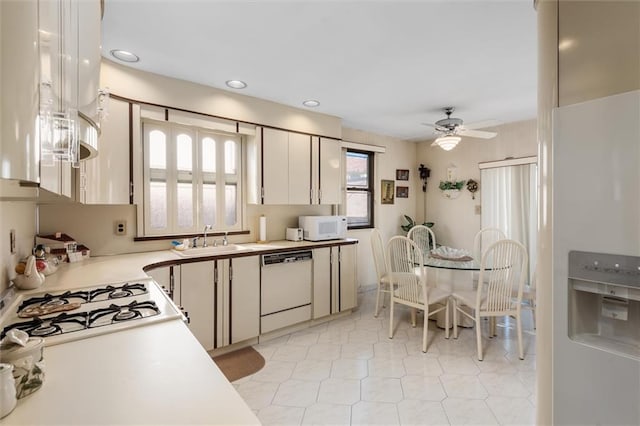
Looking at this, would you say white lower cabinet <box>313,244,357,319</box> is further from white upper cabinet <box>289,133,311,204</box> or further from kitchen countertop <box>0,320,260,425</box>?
kitchen countertop <box>0,320,260,425</box>

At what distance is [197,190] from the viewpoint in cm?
305

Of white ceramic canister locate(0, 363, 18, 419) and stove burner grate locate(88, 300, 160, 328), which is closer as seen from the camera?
white ceramic canister locate(0, 363, 18, 419)

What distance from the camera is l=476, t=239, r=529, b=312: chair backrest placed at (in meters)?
2.55

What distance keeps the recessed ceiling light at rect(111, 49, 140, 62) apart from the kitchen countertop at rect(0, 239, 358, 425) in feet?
6.72

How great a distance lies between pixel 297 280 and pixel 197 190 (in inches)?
54.6

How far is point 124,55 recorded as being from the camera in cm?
223

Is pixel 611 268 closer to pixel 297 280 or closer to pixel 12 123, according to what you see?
pixel 12 123

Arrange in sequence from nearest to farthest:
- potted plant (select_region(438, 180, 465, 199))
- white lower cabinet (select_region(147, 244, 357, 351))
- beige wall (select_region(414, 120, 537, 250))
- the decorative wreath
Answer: white lower cabinet (select_region(147, 244, 357, 351)) < beige wall (select_region(414, 120, 537, 250)) < the decorative wreath < potted plant (select_region(438, 180, 465, 199))

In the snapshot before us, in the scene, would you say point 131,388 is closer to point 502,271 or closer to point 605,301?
point 605,301

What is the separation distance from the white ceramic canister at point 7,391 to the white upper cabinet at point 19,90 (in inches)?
19.0

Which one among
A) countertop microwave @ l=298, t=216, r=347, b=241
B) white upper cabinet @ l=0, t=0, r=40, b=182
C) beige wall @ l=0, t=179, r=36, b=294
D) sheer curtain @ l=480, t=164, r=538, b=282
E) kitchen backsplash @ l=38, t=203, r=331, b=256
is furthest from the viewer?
sheer curtain @ l=480, t=164, r=538, b=282

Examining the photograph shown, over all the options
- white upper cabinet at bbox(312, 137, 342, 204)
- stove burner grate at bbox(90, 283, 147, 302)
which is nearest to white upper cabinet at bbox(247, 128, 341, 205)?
white upper cabinet at bbox(312, 137, 342, 204)

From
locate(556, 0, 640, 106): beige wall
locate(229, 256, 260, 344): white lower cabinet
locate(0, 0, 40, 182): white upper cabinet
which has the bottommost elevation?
locate(229, 256, 260, 344): white lower cabinet

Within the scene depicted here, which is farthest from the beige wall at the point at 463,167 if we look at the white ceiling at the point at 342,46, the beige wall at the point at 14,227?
the beige wall at the point at 14,227
